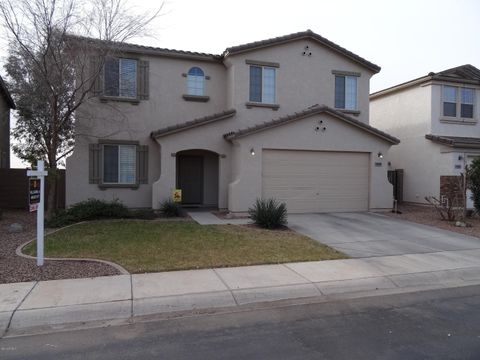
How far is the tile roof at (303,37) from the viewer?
16172 millimetres

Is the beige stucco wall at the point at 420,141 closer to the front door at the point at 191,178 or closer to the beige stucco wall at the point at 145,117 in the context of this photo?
the beige stucco wall at the point at 145,117

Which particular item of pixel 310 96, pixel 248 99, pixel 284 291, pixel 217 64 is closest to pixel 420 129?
pixel 310 96

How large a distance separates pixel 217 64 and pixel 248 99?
1971 millimetres

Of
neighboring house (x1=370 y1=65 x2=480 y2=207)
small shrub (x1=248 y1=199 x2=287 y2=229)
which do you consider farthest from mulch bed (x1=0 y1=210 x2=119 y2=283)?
neighboring house (x1=370 y1=65 x2=480 y2=207)

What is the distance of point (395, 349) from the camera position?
4637 mm

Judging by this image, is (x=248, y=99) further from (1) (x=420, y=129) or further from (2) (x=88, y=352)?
(2) (x=88, y=352)

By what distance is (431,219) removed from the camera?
576 inches

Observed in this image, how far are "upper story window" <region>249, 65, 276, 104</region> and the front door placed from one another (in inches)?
134

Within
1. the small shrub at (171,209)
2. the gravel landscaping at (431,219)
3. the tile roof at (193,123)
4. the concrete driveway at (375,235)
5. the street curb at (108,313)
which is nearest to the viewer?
the street curb at (108,313)

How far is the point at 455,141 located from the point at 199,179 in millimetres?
10533

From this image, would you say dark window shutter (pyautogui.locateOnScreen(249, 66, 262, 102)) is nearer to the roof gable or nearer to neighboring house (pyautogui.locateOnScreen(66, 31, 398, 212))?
neighboring house (pyautogui.locateOnScreen(66, 31, 398, 212))

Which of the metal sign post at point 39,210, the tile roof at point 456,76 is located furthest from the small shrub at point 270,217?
the tile roof at point 456,76

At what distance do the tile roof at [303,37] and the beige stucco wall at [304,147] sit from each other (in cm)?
351

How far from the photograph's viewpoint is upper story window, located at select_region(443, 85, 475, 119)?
62.7 feet
